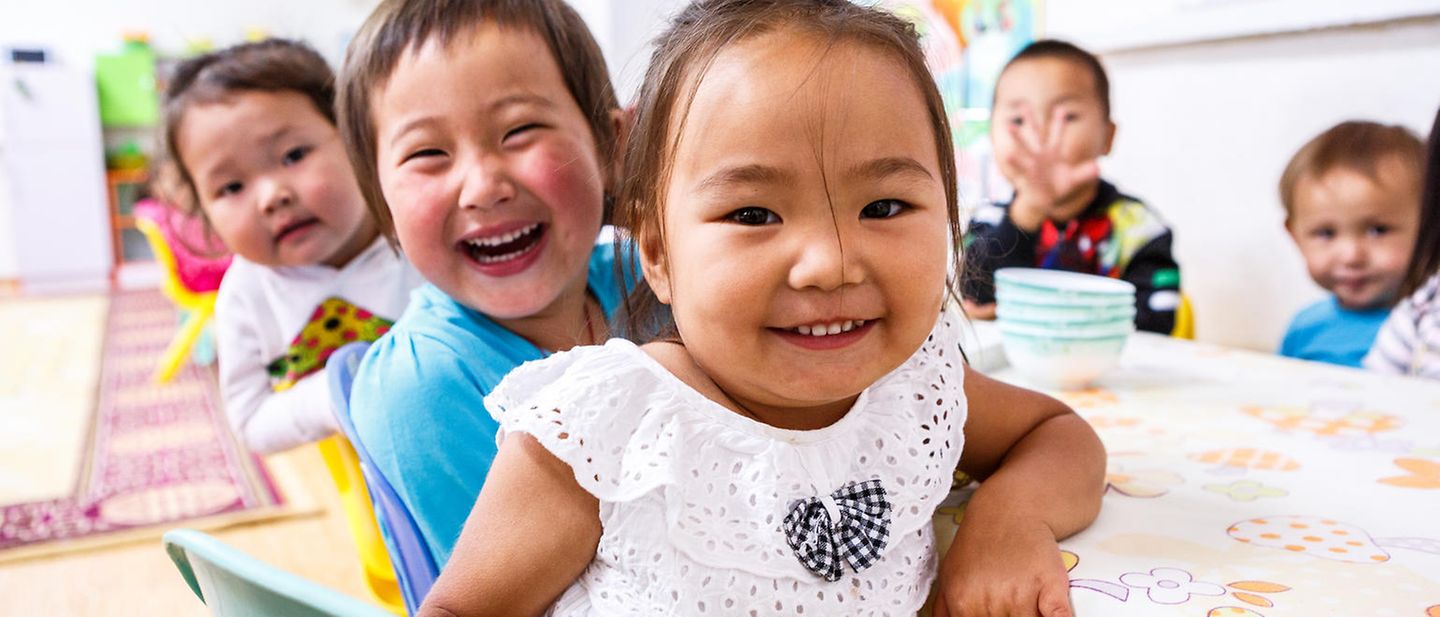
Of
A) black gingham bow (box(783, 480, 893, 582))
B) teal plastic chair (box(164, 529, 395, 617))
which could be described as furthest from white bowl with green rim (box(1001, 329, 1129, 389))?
teal plastic chair (box(164, 529, 395, 617))

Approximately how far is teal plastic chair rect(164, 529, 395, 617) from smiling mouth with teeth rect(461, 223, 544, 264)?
16.9 inches

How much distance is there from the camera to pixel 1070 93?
6.54 feet

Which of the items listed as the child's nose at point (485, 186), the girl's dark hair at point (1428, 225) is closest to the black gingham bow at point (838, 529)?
the child's nose at point (485, 186)

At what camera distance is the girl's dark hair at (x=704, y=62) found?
605mm

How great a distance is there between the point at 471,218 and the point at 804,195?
40 cm

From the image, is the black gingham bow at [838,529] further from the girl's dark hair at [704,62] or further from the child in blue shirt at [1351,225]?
the child in blue shirt at [1351,225]

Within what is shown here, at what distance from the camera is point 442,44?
0.86 m

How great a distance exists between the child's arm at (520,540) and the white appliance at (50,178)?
6.66m

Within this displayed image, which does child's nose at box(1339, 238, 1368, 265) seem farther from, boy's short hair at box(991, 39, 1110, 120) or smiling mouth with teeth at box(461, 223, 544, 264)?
smiling mouth with teeth at box(461, 223, 544, 264)

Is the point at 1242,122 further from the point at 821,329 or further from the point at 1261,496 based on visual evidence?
the point at 821,329

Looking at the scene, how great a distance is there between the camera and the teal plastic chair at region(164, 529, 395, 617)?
1.35ft

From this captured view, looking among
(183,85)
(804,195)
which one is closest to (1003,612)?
(804,195)

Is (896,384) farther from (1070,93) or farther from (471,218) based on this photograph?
(1070,93)

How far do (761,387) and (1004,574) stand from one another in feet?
0.59
